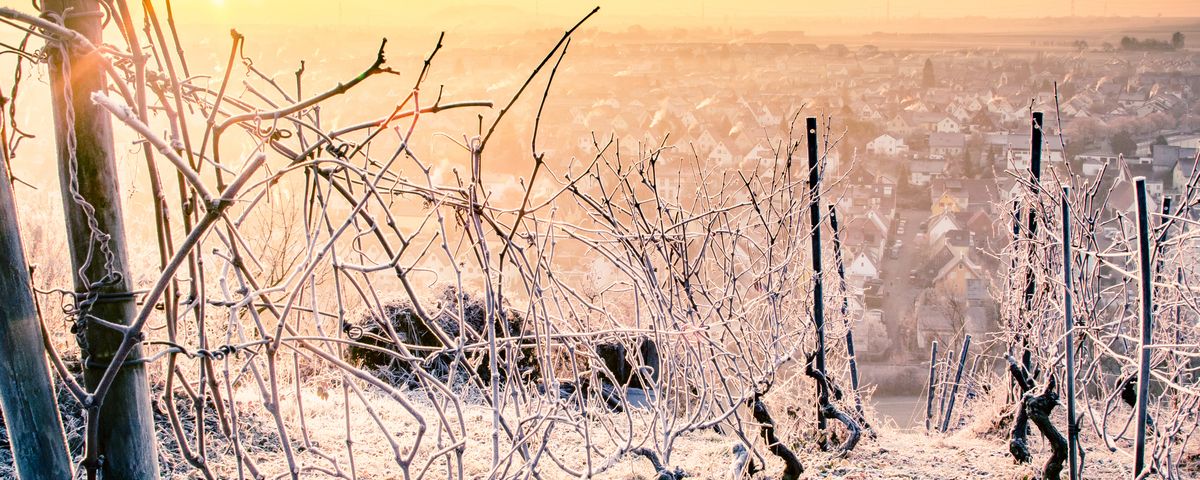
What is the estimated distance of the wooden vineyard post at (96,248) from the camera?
121 centimetres

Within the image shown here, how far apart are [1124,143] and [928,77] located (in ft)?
37.6

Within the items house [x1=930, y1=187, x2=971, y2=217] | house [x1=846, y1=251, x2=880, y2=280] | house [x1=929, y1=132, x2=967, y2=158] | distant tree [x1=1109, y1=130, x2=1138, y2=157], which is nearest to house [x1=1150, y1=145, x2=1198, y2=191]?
distant tree [x1=1109, y1=130, x2=1138, y2=157]

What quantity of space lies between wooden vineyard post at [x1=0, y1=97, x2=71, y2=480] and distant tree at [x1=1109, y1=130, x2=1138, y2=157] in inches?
960

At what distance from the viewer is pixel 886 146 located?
23.6 metres

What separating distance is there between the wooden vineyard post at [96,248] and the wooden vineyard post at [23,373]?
0.07m

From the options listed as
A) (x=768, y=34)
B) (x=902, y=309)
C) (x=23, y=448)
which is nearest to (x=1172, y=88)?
(x=768, y=34)

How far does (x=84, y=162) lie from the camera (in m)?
1.23

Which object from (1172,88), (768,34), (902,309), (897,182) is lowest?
(902,309)

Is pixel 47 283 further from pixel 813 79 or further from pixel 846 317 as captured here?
pixel 813 79

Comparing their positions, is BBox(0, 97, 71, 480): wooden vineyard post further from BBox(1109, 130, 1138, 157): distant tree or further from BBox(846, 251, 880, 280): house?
BBox(1109, 130, 1138, 157): distant tree

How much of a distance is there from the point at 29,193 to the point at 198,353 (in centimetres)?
840

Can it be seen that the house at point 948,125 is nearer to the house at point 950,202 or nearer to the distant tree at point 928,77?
the house at point 950,202

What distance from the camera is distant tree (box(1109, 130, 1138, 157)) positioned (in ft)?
70.3

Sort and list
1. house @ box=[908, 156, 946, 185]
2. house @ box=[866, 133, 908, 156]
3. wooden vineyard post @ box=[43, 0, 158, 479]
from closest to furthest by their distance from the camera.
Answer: wooden vineyard post @ box=[43, 0, 158, 479], house @ box=[908, 156, 946, 185], house @ box=[866, 133, 908, 156]
